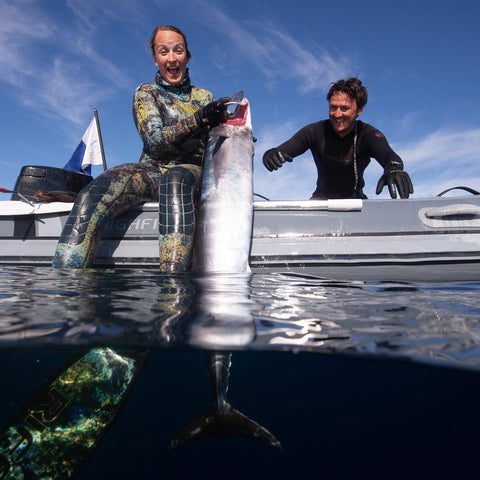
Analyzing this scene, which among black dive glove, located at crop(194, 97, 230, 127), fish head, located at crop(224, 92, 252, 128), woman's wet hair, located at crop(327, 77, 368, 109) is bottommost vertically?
black dive glove, located at crop(194, 97, 230, 127)

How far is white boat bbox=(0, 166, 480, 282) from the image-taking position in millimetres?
3002

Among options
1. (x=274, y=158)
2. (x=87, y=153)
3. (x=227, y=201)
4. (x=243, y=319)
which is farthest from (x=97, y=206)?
(x=87, y=153)

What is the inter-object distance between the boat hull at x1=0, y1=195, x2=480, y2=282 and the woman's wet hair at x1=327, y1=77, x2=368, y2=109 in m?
1.11

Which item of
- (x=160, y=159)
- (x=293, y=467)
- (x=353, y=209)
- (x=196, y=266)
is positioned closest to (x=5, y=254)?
(x=160, y=159)

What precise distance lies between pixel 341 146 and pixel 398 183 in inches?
28.1

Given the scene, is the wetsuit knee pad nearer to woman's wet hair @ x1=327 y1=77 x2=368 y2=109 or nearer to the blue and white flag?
woman's wet hair @ x1=327 y1=77 x2=368 y2=109

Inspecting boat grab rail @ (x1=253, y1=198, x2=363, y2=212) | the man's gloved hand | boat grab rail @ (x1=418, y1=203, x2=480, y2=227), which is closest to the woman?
boat grab rail @ (x1=253, y1=198, x2=363, y2=212)

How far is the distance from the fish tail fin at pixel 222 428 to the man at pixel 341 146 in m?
2.93

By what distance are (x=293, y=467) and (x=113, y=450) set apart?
0.43 m

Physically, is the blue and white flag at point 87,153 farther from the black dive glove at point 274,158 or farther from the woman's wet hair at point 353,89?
the woman's wet hair at point 353,89

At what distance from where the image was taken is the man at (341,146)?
3514 millimetres

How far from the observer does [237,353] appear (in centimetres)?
106

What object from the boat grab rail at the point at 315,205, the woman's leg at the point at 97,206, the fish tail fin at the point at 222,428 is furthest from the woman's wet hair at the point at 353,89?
the fish tail fin at the point at 222,428

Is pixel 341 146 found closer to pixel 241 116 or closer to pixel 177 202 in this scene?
pixel 241 116
